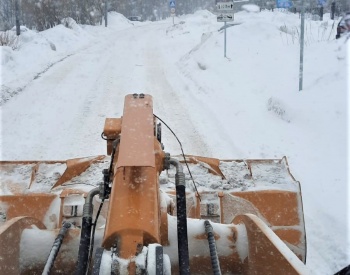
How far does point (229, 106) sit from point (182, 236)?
731 centimetres

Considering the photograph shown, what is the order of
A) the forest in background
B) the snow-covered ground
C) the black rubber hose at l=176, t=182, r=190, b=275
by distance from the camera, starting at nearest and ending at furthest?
the black rubber hose at l=176, t=182, r=190, b=275, the snow-covered ground, the forest in background

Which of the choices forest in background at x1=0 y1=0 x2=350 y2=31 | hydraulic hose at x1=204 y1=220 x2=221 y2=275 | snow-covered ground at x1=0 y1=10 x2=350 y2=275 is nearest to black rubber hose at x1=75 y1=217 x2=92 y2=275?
hydraulic hose at x1=204 y1=220 x2=221 y2=275

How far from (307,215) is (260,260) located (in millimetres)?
2375

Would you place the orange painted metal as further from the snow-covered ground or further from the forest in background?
the forest in background

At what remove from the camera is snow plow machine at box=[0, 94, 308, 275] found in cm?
215

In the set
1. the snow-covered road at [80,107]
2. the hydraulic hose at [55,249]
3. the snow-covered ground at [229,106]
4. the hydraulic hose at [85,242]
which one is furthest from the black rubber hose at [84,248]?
the snow-covered road at [80,107]

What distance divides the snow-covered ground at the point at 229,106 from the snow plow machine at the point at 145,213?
2.93 feet

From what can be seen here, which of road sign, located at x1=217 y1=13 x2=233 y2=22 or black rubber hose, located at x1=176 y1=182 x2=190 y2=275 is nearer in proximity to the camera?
black rubber hose, located at x1=176 y1=182 x2=190 y2=275

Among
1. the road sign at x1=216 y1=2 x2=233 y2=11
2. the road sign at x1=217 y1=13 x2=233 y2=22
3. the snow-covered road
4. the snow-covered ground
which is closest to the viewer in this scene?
the snow-covered ground

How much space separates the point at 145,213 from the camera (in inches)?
86.0

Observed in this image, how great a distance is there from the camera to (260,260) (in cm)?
263

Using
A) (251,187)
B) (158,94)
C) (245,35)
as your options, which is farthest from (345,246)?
(245,35)

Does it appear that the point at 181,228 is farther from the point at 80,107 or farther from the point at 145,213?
the point at 80,107

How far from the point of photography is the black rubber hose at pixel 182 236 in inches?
87.4
